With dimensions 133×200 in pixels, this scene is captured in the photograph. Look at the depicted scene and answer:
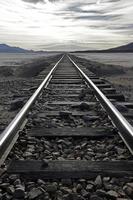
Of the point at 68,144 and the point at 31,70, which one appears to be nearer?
the point at 68,144

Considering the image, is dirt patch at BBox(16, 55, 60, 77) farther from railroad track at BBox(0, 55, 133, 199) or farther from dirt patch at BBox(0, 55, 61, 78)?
railroad track at BBox(0, 55, 133, 199)

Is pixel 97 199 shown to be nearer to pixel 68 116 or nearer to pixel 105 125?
pixel 105 125

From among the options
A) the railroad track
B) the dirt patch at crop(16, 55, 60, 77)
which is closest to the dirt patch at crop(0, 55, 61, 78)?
the dirt patch at crop(16, 55, 60, 77)

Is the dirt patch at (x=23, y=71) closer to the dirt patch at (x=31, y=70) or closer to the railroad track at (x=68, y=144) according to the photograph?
the dirt patch at (x=31, y=70)

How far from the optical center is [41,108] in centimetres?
646

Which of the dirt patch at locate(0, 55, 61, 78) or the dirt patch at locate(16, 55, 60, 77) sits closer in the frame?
the dirt patch at locate(0, 55, 61, 78)

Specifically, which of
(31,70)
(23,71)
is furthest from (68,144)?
(23,71)

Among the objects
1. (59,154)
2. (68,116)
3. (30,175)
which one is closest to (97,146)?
(59,154)

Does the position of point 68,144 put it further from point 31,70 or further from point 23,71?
point 23,71

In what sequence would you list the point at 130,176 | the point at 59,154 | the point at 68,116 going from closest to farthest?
1. the point at 130,176
2. the point at 59,154
3. the point at 68,116

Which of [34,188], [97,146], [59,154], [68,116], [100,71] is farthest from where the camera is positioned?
[100,71]

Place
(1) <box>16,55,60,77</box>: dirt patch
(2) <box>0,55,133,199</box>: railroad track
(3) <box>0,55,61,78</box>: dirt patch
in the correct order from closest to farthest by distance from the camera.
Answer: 1. (2) <box>0,55,133,199</box>: railroad track
2. (3) <box>0,55,61,78</box>: dirt patch
3. (1) <box>16,55,60,77</box>: dirt patch

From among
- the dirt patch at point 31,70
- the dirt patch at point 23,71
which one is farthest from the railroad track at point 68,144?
the dirt patch at point 31,70

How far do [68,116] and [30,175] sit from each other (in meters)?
2.48
